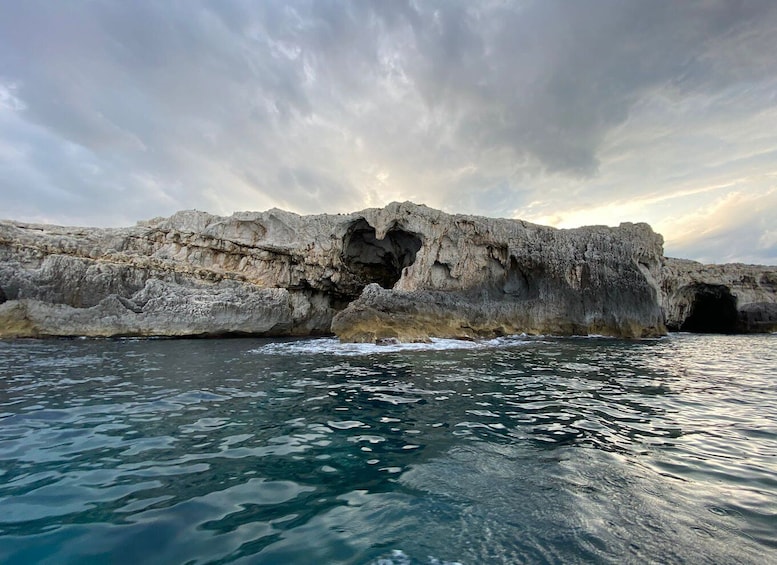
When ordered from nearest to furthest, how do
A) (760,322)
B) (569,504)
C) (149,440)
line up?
(569,504), (149,440), (760,322)

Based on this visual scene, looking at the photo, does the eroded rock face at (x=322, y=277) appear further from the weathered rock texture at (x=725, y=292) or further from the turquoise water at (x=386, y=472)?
the turquoise water at (x=386, y=472)

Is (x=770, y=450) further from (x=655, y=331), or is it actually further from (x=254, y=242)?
(x=254, y=242)

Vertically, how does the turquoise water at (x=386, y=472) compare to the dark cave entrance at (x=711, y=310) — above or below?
below

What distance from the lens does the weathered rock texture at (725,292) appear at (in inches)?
1379

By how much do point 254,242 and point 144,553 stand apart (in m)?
26.4

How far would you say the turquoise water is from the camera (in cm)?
290

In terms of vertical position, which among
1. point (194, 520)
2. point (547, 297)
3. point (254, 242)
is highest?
point (254, 242)

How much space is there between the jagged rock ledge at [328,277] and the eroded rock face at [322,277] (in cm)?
7

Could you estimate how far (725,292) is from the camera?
3691 cm

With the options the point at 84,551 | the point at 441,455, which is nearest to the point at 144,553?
the point at 84,551

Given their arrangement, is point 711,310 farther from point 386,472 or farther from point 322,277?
point 386,472

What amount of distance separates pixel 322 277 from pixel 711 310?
41020mm

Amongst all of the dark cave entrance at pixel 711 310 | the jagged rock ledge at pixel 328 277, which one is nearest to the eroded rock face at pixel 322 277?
the jagged rock ledge at pixel 328 277

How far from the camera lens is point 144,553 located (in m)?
2.76
